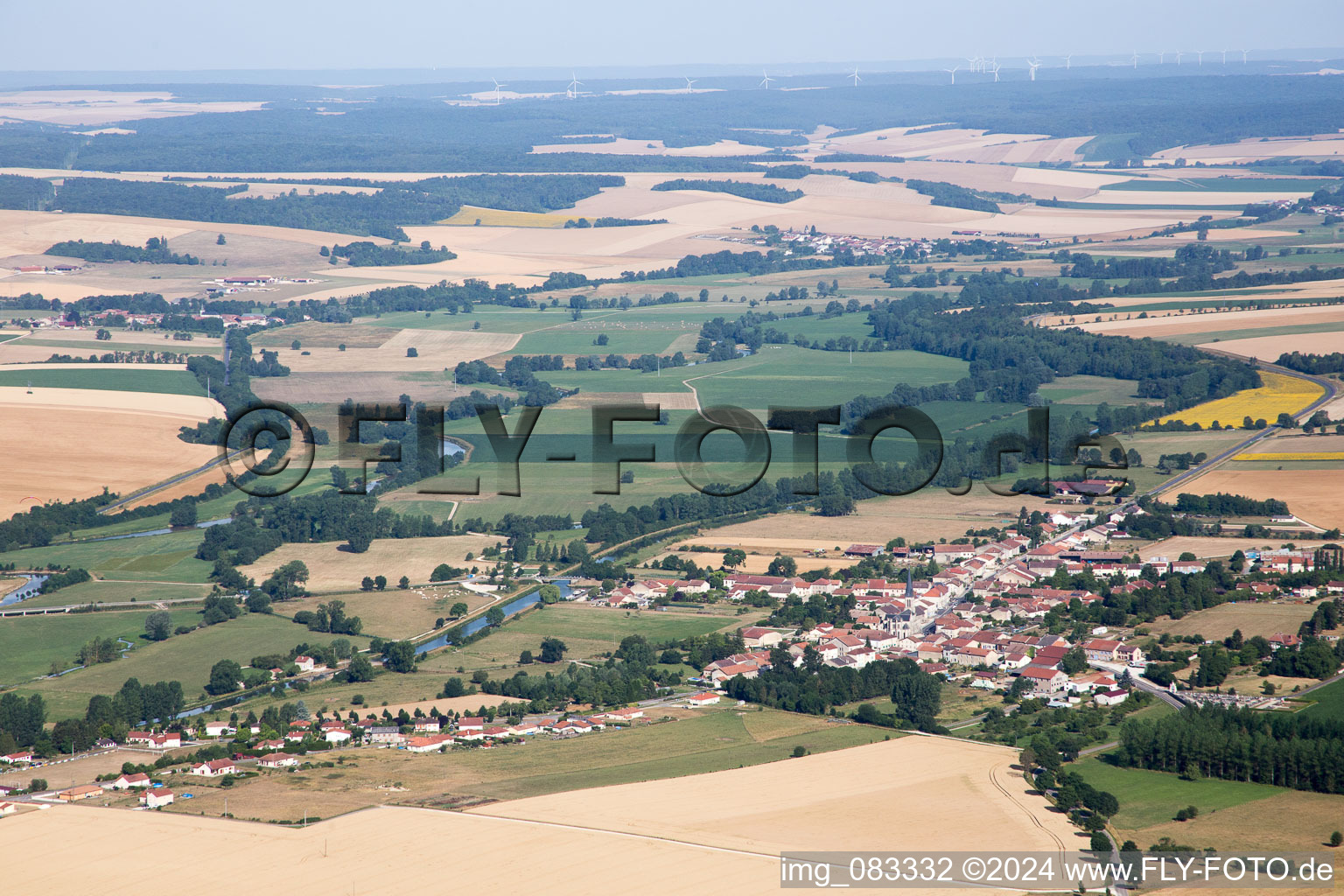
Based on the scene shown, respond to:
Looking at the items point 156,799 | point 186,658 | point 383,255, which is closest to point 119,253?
point 383,255

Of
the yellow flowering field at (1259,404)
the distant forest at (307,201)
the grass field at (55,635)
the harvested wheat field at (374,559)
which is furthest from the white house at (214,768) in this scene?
the distant forest at (307,201)

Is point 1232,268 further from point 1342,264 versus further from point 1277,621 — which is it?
point 1277,621

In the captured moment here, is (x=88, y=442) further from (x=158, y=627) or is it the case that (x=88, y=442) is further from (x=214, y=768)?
(x=214, y=768)

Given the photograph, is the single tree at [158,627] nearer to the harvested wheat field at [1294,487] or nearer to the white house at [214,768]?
the white house at [214,768]

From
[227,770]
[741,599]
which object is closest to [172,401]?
[741,599]

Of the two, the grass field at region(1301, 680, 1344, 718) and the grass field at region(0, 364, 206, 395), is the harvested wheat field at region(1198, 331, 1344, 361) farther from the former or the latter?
the grass field at region(0, 364, 206, 395)

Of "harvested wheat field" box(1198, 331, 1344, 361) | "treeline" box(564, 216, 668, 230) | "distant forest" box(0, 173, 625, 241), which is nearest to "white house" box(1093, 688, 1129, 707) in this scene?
"harvested wheat field" box(1198, 331, 1344, 361)
